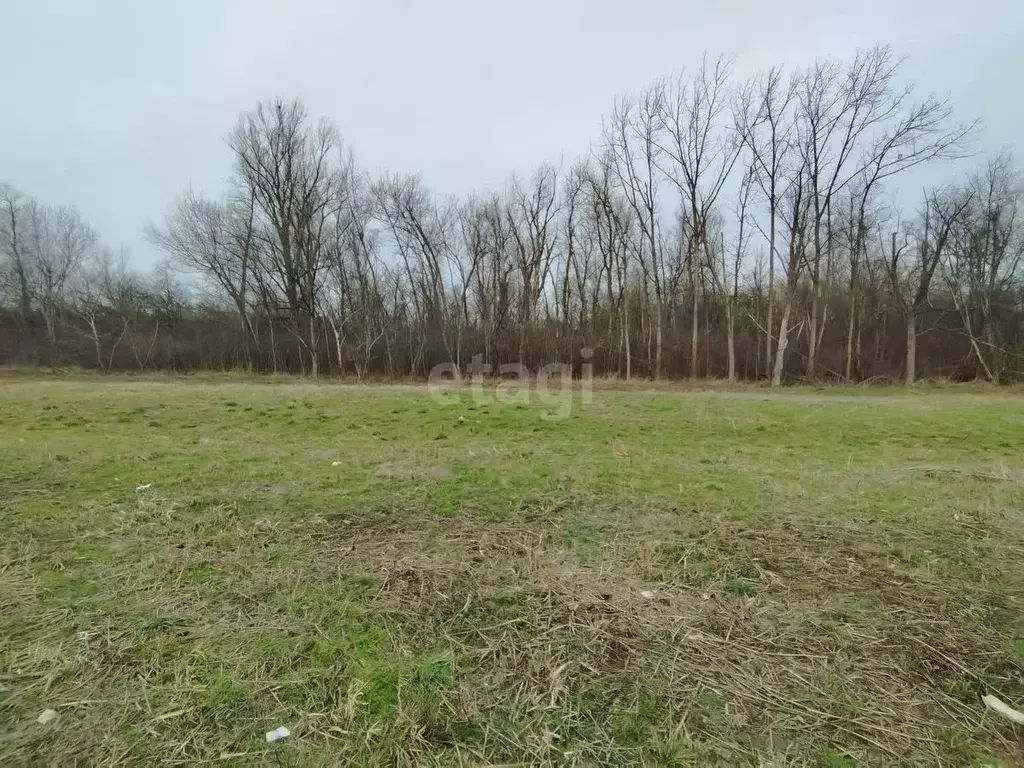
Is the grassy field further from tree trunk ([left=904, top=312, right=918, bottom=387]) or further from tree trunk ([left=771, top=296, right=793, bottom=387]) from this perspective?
tree trunk ([left=904, top=312, right=918, bottom=387])

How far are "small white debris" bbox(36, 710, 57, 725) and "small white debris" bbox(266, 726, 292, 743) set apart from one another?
82cm

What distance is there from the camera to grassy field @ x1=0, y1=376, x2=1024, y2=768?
1.69m

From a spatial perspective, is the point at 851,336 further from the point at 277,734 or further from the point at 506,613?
the point at 277,734

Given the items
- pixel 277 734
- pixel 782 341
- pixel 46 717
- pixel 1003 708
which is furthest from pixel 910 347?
pixel 46 717

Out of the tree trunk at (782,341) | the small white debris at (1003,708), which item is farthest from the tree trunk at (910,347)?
the small white debris at (1003,708)

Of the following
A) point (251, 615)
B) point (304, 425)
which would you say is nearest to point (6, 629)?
point (251, 615)

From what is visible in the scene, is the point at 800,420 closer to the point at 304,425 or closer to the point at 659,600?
the point at 659,600

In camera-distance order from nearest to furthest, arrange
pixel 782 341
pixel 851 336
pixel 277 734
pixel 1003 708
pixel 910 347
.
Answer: pixel 277 734 → pixel 1003 708 → pixel 782 341 → pixel 910 347 → pixel 851 336

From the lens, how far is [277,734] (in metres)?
1.65

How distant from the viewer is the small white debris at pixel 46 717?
5.54ft

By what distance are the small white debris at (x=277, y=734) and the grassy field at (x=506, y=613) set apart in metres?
0.04

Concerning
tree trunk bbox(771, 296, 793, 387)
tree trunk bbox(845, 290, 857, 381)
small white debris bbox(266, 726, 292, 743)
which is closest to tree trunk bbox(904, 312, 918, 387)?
tree trunk bbox(845, 290, 857, 381)

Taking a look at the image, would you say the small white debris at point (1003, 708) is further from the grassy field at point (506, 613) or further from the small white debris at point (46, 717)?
the small white debris at point (46, 717)

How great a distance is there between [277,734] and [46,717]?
0.88m
